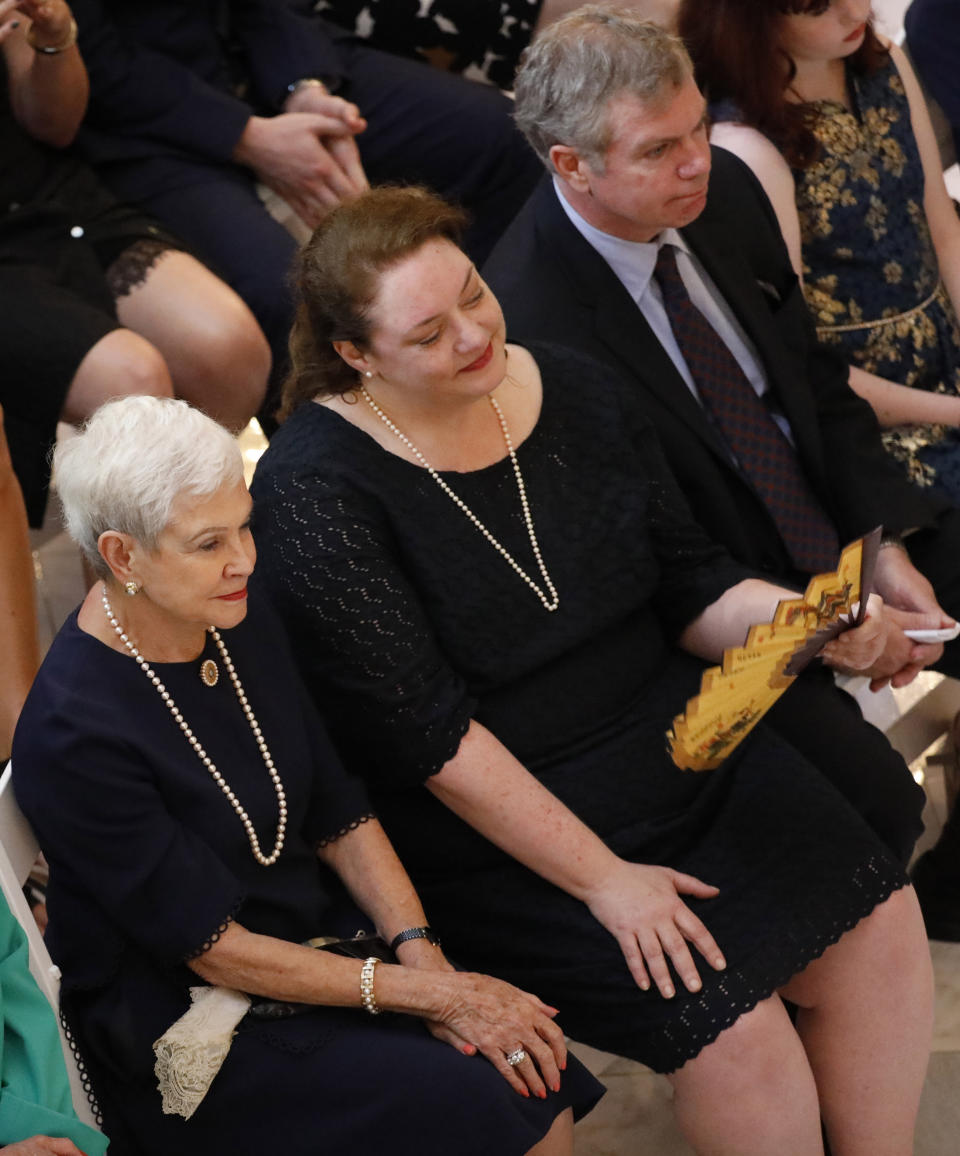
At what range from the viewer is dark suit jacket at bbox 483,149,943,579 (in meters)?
2.50

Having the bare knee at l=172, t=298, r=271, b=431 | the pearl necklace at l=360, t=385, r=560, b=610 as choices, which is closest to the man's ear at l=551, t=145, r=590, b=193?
the pearl necklace at l=360, t=385, r=560, b=610

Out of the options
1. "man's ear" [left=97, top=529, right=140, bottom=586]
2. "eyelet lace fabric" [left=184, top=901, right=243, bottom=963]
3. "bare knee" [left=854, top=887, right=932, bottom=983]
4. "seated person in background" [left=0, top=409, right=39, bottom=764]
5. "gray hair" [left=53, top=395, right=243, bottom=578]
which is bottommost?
"seated person in background" [left=0, top=409, right=39, bottom=764]

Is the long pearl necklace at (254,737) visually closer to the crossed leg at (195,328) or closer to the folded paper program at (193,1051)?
the folded paper program at (193,1051)

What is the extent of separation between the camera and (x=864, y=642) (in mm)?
2135

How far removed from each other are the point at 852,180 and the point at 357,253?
1237mm

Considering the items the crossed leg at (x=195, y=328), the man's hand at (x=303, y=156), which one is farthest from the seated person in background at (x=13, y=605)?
the man's hand at (x=303, y=156)

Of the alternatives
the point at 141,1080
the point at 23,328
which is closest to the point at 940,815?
the point at 141,1080

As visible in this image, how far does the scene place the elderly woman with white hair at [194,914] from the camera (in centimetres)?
175

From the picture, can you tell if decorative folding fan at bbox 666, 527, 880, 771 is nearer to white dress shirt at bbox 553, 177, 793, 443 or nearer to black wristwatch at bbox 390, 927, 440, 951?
black wristwatch at bbox 390, 927, 440, 951

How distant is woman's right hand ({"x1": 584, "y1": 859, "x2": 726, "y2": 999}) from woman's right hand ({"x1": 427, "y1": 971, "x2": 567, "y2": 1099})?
155mm

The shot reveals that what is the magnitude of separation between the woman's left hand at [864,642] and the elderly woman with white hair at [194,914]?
67cm

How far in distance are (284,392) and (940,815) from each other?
1.59m

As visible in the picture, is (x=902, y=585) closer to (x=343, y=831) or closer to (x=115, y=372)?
(x=343, y=831)

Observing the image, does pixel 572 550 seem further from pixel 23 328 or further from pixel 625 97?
pixel 23 328
